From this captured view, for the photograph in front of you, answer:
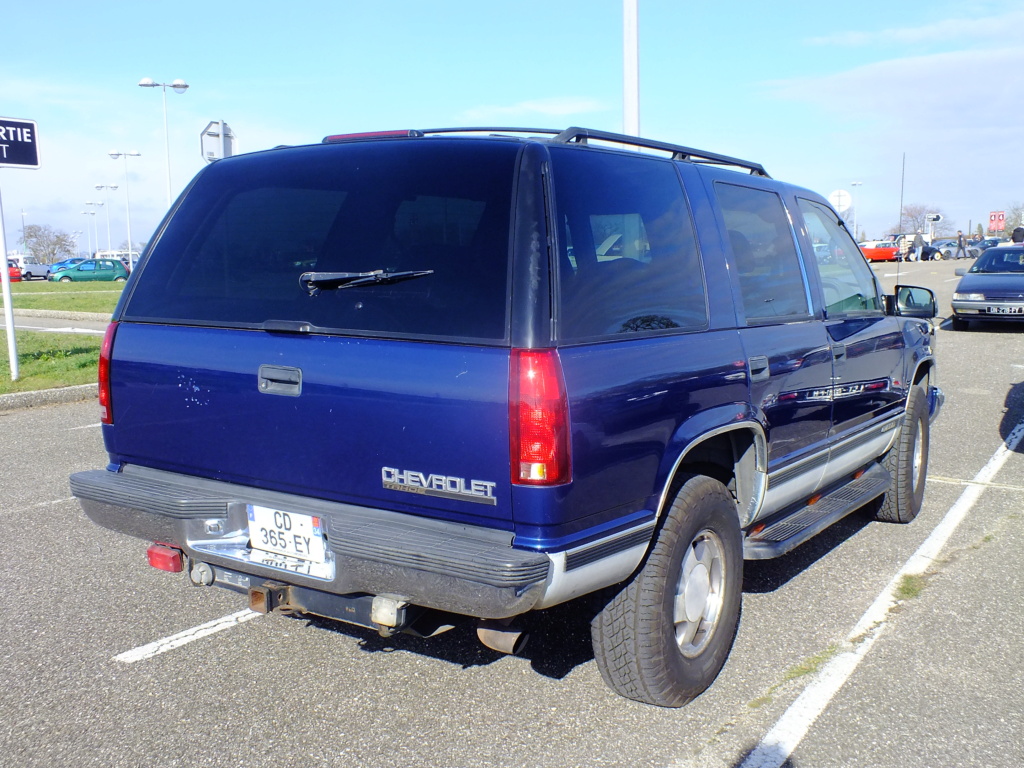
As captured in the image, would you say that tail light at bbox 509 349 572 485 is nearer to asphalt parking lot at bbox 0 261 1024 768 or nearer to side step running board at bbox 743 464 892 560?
asphalt parking lot at bbox 0 261 1024 768

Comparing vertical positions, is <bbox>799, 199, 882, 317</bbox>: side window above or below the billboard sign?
below

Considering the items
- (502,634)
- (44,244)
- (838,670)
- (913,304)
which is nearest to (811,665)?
(838,670)

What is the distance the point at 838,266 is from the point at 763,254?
101 centimetres

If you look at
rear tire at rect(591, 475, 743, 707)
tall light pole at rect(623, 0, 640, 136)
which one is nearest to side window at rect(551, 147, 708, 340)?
rear tire at rect(591, 475, 743, 707)

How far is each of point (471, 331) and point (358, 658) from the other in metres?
1.64

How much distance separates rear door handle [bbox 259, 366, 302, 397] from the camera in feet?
9.81

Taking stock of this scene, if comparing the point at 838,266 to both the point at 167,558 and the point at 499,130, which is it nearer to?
the point at 499,130

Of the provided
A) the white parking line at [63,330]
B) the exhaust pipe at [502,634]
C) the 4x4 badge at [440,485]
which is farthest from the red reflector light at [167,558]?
the white parking line at [63,330]

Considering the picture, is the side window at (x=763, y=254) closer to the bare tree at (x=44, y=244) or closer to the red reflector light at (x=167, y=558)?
the red reflector light at (x=167, y=558)

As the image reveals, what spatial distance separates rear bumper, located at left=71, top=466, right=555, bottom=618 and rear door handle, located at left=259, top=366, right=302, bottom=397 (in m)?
0.35

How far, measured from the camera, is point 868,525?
5.71 m

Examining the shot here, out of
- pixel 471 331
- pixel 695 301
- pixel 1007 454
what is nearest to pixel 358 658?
pixel 471 331

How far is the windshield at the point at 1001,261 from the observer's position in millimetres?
18453

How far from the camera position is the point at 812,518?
429cm
